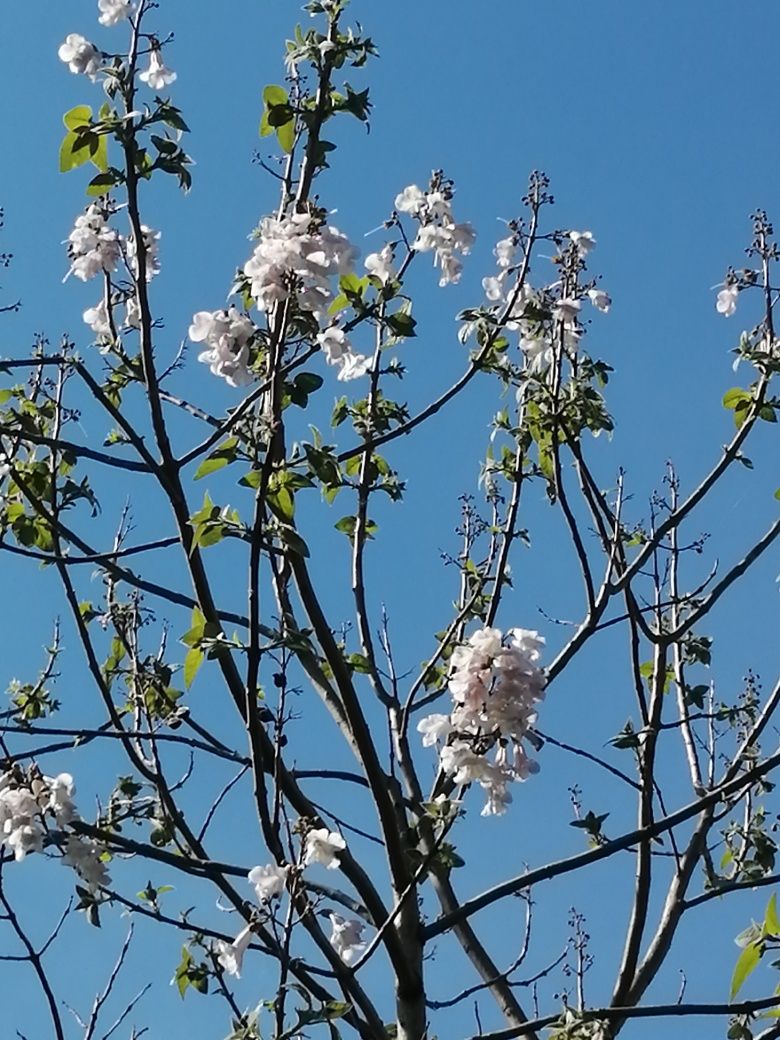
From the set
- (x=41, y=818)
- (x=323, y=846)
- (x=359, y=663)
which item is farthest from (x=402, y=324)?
(x=41, y=818)

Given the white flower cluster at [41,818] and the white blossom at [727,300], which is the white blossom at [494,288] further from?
the white flower cluster at [41,818]

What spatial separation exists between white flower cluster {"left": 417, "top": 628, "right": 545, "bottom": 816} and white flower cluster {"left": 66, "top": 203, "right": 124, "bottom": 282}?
1559 millimetres

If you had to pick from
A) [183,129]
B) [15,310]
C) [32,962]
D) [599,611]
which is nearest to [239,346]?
[183,129]

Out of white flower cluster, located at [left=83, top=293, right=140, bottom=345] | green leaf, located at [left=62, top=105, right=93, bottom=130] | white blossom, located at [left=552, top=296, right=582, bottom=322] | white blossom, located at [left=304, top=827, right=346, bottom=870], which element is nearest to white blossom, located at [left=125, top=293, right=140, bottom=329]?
white flower cluster, located at [left=83, top=293, right=140, bottom=345]

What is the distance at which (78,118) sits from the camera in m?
3.17

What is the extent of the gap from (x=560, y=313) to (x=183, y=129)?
129 cm

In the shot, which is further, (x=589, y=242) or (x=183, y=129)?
(x=589, y=242)

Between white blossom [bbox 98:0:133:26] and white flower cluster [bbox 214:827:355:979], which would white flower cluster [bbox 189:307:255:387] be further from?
white flower cluster [bbox 214:827:355:979]

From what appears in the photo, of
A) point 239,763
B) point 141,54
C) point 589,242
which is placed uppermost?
point 589,242

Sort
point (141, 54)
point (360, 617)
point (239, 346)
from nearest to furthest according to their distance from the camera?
point (239, 346), point (141, 54), point (360, 617)

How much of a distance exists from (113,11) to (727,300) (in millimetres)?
2063

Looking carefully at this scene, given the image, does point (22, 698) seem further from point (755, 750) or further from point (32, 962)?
point (755, 750)

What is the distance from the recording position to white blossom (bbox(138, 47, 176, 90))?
10.6ft

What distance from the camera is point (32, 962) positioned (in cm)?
337
